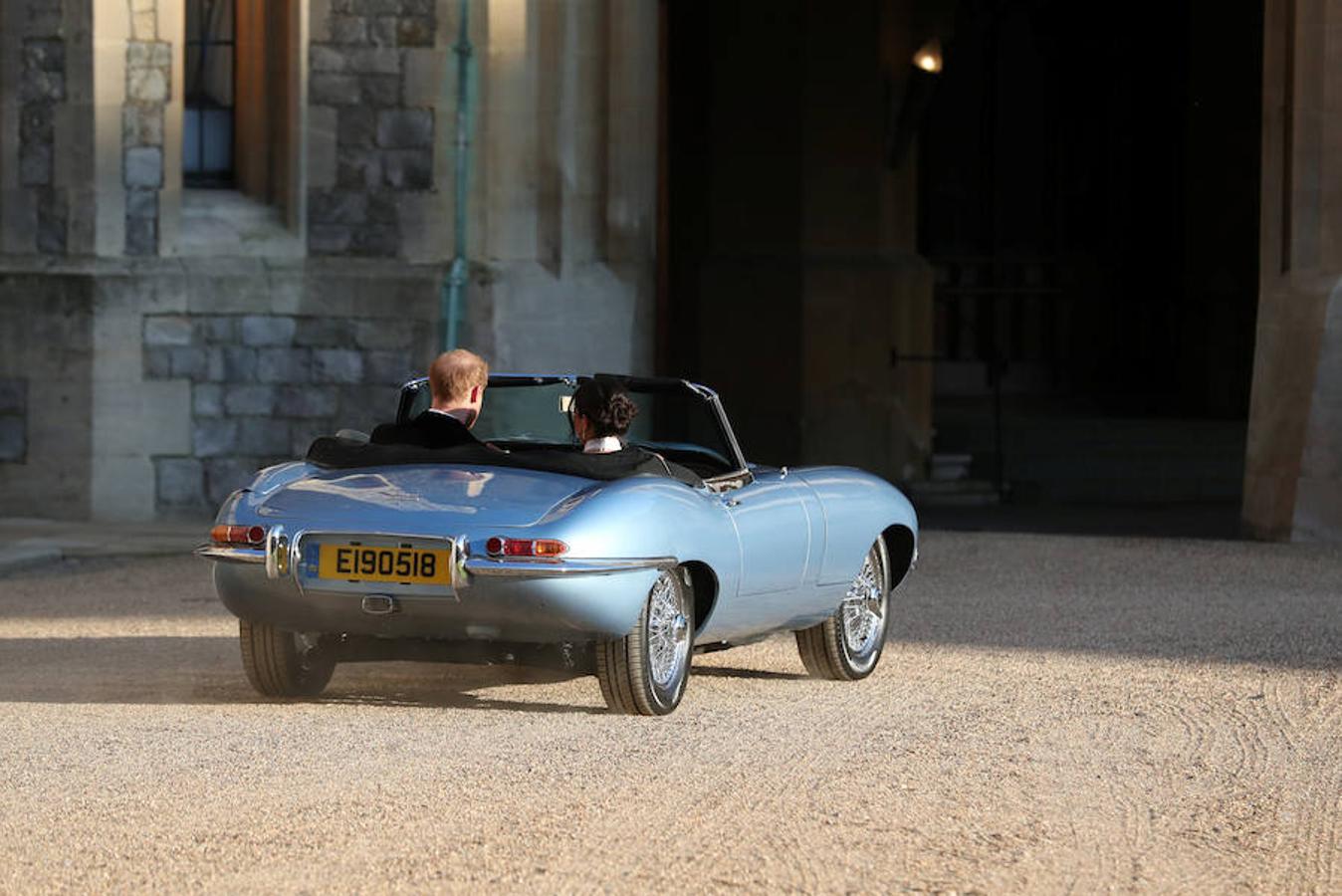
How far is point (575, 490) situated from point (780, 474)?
133cm

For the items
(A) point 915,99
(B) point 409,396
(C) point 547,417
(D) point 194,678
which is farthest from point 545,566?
(A) point 915,99

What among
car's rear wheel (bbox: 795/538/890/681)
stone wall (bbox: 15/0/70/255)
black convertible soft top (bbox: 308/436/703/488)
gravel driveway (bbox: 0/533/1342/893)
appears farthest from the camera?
stone wall (bbox: 15/0/70/255)

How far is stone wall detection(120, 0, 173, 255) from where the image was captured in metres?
16.7

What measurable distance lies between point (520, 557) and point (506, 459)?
2.06 feet

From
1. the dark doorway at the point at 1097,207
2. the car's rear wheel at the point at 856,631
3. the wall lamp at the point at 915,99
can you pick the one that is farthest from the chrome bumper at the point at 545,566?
the dark doorway at the point at 1097,207

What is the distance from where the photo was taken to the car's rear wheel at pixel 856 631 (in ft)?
29.6

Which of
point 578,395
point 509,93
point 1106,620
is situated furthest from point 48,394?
point 578,395

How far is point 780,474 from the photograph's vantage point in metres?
8.90

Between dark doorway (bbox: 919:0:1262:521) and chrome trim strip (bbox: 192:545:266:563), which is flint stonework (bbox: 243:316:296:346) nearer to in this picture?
chrome trim strip (bbox: 192:545:266:563)

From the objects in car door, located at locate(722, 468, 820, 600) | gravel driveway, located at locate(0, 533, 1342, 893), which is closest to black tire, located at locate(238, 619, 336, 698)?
gravel driveway, located at locate(0, 533, 1342, 893)

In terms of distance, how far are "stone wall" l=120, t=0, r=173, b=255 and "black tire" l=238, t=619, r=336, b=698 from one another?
8988 mm

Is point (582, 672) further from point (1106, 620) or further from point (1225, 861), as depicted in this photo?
point (1106, 620)

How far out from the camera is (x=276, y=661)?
8109mm

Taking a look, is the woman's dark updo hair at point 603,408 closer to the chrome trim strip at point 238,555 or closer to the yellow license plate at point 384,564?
the yellow license plate at point 384,564
